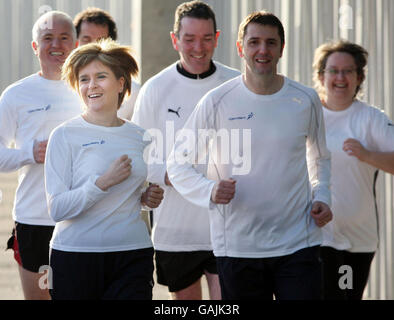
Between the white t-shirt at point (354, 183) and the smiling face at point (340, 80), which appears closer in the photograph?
the white t-shirt at point (354, 183)

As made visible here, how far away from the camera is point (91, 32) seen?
19.2ft

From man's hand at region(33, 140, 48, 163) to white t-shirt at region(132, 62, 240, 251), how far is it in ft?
1.94

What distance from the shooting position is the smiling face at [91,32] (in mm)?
5863

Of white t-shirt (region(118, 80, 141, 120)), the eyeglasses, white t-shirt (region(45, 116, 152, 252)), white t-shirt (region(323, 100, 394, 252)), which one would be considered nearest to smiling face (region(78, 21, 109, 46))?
white t-shirt (region(118, 80, 141, 120))

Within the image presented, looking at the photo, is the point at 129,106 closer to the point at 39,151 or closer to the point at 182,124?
the point at 182,124

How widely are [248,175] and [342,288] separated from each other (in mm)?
1481

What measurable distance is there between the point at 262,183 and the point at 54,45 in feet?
5.50

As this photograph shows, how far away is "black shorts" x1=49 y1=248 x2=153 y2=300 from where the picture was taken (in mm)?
3928

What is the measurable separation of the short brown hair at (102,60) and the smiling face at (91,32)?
1.64 meters

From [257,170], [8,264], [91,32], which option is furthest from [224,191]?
[8,264]

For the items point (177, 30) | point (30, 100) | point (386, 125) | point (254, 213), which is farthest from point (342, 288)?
point (30, 100)

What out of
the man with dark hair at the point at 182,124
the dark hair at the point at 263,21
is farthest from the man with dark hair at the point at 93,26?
the dark hair at the point at 263,21

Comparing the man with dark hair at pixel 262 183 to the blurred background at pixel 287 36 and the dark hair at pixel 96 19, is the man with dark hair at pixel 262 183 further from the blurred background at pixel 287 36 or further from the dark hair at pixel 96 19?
the blurred background at pixel 287 36
